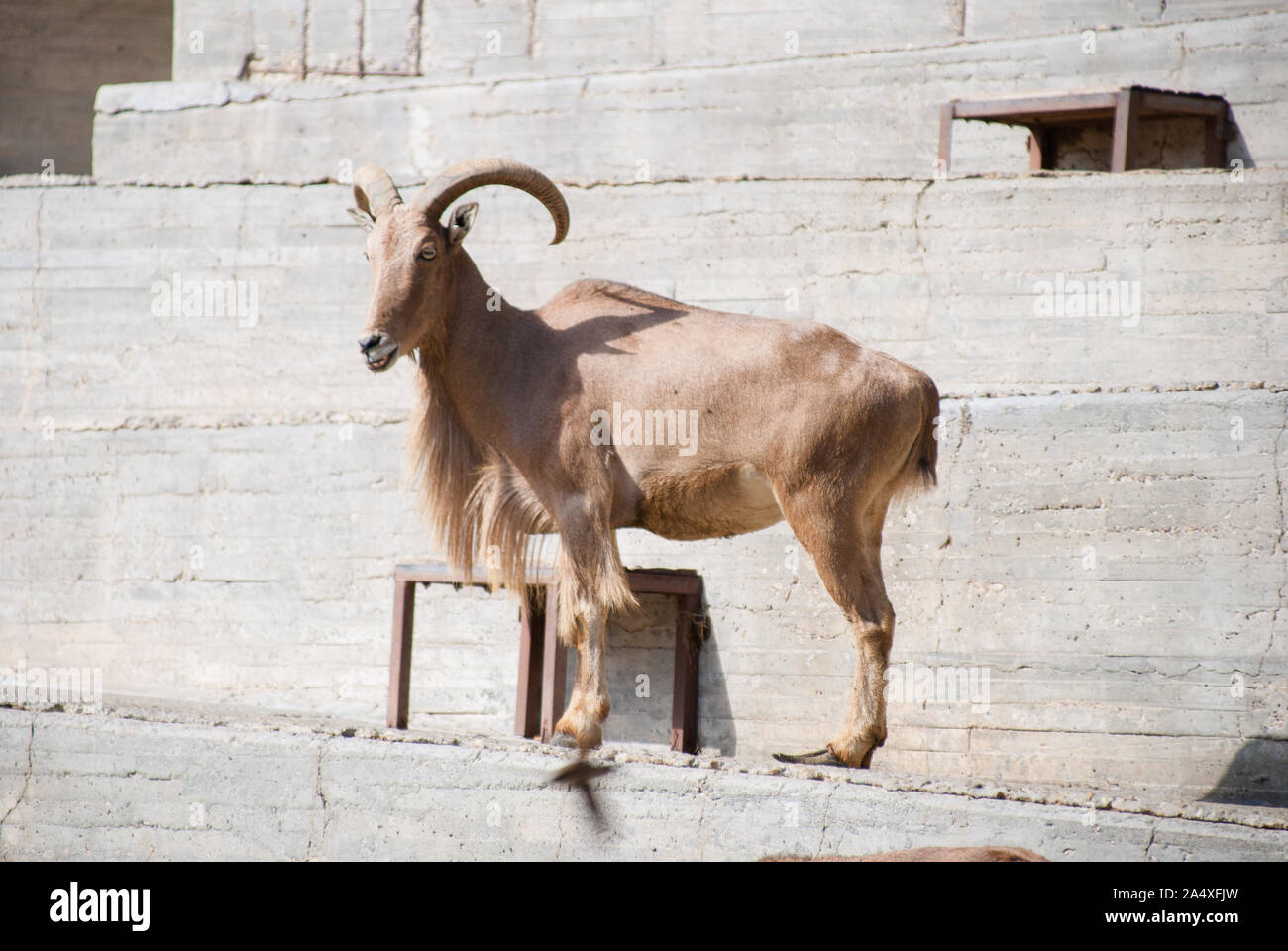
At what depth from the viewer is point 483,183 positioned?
6766mm

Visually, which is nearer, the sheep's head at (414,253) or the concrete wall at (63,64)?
the sheep's head at (414,253)

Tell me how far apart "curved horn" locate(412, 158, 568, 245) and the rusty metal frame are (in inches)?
75.0

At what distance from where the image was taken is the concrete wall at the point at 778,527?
754cm

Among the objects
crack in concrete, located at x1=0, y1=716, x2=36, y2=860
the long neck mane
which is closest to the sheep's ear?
the long neck mane

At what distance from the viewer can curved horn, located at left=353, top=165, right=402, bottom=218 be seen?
21.9ft

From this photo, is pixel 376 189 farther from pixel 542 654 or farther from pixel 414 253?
pixel 542 654

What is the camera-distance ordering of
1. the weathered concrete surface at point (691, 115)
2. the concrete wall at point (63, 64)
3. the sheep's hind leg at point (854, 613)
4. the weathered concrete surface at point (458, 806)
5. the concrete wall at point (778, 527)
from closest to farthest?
1. the weathered concrete surface at point (458, 806)
2. the sheep's hind leg at point (854, 613)
3. the concrete wall at point (778, 527)
4. the weathered concrete surface at point (691, 115)
5. the concrete wall at point (63, 64)

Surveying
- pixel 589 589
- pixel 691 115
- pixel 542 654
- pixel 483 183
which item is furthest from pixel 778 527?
pixel 691 115

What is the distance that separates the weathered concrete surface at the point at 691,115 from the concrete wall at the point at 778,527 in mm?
627

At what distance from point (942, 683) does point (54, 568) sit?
5.72 metres

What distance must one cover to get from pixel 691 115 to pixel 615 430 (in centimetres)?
446

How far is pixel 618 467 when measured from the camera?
647 cm

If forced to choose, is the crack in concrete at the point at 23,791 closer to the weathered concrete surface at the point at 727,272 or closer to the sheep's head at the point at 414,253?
the sheep's head at the point at 414,253

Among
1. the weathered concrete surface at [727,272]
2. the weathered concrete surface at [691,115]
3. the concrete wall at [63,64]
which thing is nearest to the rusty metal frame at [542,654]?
the weathered concrete surface at [727,272]
